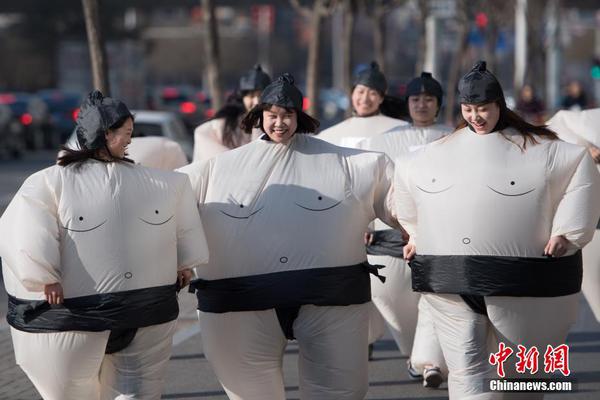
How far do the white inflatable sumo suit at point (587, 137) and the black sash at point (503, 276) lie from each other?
85.5 inches

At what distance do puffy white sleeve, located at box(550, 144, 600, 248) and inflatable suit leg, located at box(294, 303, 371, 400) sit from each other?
1.04 m

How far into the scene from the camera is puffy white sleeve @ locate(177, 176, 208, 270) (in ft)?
20.8

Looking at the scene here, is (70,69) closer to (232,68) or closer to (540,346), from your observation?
(232,68)

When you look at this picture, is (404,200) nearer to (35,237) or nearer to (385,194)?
(385,194)

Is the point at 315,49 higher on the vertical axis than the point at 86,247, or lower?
lower

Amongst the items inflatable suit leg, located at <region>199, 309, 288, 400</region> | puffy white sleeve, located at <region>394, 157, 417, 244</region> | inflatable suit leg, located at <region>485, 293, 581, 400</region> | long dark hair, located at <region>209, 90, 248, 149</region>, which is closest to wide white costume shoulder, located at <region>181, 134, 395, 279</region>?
puffy white sleeve, located at <region>394, 157, 417, 244</region>

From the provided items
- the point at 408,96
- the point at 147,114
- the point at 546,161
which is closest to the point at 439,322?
the point at 546,161

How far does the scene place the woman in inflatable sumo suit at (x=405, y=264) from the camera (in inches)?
336

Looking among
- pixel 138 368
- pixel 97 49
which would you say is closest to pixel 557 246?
pixel 138 368

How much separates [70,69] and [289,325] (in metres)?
52.1

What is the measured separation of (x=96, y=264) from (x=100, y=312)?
8.1 inches

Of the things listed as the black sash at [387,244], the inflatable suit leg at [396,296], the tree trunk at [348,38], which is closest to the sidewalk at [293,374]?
the inflatable suit leg at [396,296]

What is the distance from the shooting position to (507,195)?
6.50m

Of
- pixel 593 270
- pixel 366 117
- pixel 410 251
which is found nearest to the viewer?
pixel 410 251
